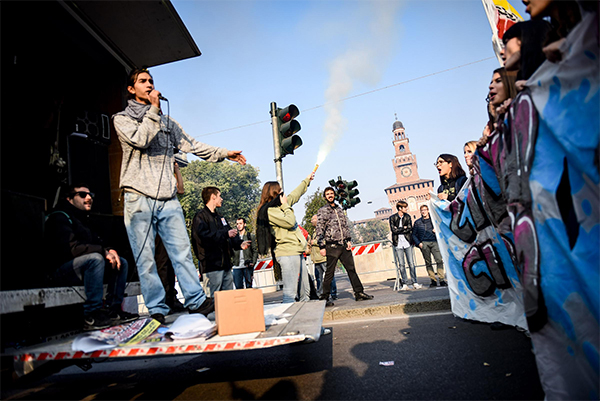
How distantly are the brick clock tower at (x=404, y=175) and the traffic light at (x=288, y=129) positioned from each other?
175m

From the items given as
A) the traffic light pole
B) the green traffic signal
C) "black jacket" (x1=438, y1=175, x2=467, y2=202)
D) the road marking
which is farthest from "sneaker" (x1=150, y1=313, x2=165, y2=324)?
the green traffic signal

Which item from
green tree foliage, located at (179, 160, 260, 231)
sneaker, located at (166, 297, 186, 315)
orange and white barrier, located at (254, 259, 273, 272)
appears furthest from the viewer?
green tree foliage, located at (179, 160, 260, 231)

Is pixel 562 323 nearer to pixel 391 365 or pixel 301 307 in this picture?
pixel 391 365

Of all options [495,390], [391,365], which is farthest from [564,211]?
[391,365]

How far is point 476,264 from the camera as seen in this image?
4.26 m

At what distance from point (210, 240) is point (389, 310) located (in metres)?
3.20

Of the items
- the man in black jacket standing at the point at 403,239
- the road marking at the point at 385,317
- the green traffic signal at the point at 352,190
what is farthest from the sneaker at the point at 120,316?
the green traffic signal at the point at 352,190

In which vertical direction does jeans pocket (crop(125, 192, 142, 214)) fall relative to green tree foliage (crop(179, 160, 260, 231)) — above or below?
below

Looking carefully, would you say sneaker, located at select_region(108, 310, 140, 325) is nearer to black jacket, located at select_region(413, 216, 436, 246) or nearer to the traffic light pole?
the traffic light pole

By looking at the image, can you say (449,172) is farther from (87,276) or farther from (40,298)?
(40,298)

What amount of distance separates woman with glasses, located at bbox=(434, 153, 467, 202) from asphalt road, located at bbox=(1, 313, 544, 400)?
2.04 meters

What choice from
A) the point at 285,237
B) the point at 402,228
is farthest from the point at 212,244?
the point at 402,228

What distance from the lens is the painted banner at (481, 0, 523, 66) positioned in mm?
5051

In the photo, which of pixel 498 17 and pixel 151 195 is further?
pixel 498 17
